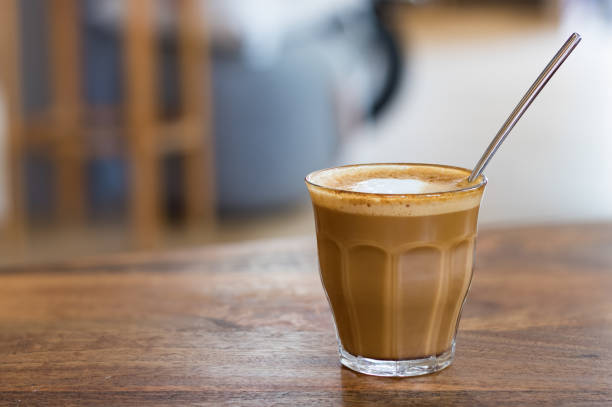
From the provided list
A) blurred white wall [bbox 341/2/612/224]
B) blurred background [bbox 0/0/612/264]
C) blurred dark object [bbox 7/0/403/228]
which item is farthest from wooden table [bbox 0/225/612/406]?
blurred dark object [bbox 7/0/403/228]

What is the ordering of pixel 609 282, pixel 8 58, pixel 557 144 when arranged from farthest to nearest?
1. pixel 557 144
2. pixel 8 58
3. pixel 609 282

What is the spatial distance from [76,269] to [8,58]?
4.86 ft

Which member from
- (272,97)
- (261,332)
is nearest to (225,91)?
(272,97)

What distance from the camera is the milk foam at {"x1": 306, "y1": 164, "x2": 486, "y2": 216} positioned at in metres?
0.51

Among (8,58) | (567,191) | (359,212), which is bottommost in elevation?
(567,191)

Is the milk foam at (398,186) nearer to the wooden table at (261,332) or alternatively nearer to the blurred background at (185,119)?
the wooden table at (261,332)

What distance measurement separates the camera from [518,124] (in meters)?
3.99

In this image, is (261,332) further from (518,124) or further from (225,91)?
(518,124)

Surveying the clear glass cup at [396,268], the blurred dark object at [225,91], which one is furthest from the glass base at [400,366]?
the blurred dark object at [225,91]

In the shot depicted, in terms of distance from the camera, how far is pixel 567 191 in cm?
286

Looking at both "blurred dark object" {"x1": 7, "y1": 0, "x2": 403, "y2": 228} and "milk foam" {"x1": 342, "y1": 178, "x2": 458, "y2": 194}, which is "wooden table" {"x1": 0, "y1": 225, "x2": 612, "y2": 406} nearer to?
"milk foam" {"x1": 342, "y1": 178, "x2": 458, "y2": 194}

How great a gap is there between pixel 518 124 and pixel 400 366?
142 inches

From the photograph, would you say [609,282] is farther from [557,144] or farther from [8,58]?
[557,144]

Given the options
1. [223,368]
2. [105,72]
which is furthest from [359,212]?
[105,72]
